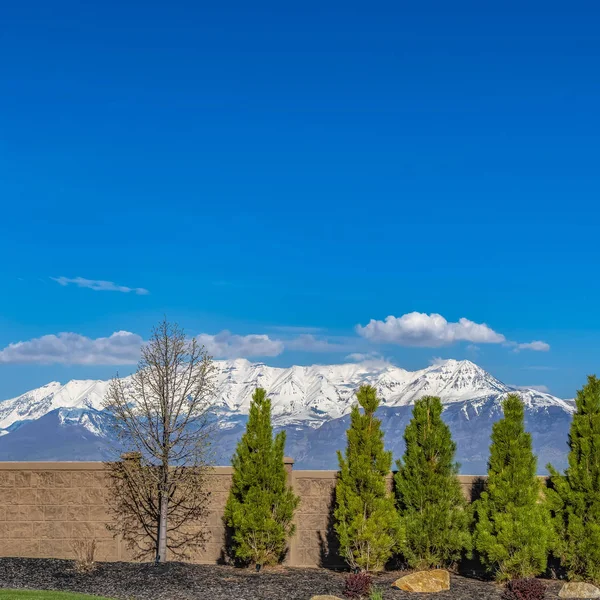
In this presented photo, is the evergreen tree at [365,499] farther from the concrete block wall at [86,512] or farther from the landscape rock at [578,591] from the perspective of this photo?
the landscape rock at [578,591]

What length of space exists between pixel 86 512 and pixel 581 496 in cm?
1129

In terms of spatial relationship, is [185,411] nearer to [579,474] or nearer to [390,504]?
[390,504]

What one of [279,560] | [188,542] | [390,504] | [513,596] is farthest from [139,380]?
[513,596]

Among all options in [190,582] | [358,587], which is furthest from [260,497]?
[358,587]

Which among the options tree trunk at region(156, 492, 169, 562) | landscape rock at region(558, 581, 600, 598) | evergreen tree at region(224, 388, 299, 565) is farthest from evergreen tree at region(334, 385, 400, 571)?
tree trunk at region(156, 492, 169, 562)

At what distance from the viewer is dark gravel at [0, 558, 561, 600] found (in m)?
14.3

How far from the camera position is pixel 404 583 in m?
15.3

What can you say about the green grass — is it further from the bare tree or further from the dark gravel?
the bare tree

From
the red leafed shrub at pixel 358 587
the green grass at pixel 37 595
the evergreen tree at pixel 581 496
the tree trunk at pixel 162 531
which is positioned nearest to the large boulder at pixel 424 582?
the red leafed shrub at pixel 358 587

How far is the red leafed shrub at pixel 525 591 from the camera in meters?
14.3

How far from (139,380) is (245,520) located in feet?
13.4

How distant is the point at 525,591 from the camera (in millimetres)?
14344

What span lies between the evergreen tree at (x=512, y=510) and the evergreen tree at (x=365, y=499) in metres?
1.96

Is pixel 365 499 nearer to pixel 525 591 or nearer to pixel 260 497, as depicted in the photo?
pixel 260 497
